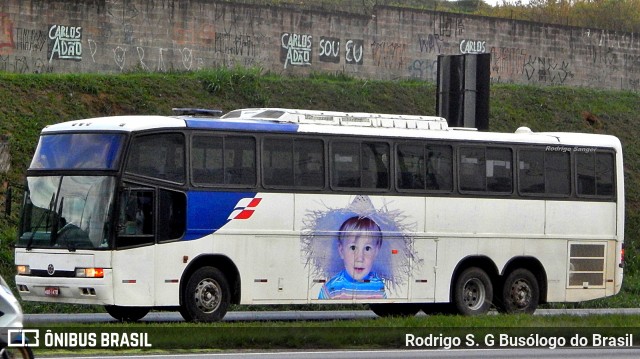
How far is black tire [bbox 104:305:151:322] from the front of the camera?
70.1ft

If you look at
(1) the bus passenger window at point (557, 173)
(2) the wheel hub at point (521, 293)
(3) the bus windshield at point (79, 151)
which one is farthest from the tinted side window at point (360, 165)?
(3) the bus windshield at point (79, 151)

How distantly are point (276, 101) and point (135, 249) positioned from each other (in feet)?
59.0

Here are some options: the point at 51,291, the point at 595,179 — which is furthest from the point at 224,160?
the point at 595,179

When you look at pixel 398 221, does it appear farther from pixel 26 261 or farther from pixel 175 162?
pixel 26 261

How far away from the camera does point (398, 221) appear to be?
2339cm

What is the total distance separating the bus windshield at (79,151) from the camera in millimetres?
20344

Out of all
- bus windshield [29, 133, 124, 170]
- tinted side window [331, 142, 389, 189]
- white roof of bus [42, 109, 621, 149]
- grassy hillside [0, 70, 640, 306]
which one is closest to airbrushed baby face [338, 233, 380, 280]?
tinted side window [331, 142, 389, 189]

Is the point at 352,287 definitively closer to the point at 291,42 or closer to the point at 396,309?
the point at 396,309

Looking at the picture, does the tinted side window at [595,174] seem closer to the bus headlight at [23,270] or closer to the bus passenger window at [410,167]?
the bus passenger window at [410,167]

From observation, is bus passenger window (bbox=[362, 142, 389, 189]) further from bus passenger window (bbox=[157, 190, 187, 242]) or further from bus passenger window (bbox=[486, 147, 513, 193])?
bus passenger window (bbox=[157, 190, 187, 242])

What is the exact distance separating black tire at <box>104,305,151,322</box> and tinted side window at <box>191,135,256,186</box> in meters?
2.34

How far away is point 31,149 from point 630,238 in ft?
53.9

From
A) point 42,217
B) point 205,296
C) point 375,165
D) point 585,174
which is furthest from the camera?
point 585,174

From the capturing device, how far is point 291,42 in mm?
40000
